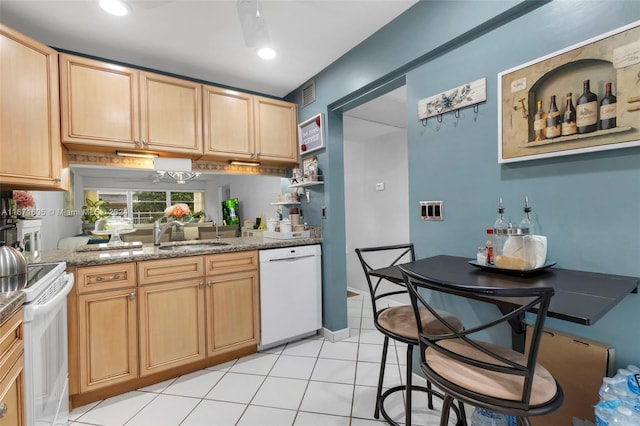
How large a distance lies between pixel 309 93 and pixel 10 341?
8.95 feet

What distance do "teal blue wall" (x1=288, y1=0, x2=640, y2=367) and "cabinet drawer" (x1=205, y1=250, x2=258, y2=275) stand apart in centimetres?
133

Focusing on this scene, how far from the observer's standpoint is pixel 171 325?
6.91ft

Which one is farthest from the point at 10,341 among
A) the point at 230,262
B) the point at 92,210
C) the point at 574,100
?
the point at 92,210

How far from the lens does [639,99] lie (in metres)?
1.10

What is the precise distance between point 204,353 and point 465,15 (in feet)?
9.37

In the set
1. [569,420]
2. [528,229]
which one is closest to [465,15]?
[528,229]

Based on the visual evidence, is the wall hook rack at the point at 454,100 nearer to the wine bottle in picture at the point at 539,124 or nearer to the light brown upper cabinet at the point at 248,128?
the wine bottle in picture at the point at 539,124

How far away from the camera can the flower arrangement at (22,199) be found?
2078 millimetres

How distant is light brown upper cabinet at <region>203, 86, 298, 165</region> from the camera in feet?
8.62

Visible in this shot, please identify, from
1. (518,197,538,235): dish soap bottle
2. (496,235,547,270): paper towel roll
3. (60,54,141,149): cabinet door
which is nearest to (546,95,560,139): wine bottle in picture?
(518,197,538,235): dish soap bottle

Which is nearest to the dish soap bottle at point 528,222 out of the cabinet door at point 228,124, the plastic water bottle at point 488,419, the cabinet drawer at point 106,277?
the plastic water bottle at point 488,419

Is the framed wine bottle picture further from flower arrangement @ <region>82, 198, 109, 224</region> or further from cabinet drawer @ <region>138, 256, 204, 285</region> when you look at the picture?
flower arrangement @ <region>82, 198, 109, 224</region>

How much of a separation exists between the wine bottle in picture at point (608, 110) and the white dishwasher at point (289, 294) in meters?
2.13

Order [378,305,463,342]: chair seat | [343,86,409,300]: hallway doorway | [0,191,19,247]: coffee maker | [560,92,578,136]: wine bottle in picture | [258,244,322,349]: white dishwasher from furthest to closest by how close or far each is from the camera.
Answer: [343,86,409,300]: hallway doorway
[258,244,322,349]: white dishwasher
[0,191,19,247]: coffee maker
[378,305,463,342]: chair seat
[560,92,578,136]: wine bottle in picture
